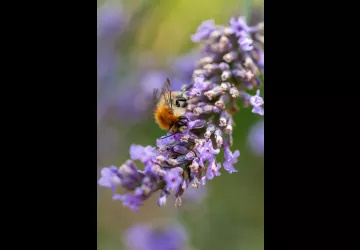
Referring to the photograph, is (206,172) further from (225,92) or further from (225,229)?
(225,229)

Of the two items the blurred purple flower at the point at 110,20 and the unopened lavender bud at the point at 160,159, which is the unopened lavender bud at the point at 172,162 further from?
the blurred purple flower at the point at 110,20

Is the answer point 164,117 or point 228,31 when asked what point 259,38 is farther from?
point 164,117

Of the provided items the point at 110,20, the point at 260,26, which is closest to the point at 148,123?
the point at 110,20

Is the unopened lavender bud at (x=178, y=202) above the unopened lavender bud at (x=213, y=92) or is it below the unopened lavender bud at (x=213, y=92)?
below

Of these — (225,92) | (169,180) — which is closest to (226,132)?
(225,92)

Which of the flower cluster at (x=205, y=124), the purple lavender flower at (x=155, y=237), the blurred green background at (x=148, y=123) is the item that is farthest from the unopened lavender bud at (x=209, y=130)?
the purple lavender flower at (x=155, y=237)

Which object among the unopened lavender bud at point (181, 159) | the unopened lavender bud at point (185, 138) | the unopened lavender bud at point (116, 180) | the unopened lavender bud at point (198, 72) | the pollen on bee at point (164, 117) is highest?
the unopened lavender bud at point (198, 72)

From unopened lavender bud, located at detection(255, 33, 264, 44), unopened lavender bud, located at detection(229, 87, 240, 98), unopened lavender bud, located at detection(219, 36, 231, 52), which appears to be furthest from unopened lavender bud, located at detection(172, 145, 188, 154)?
unopened lavender bud, located at detection(255, 33, 264, 44)
